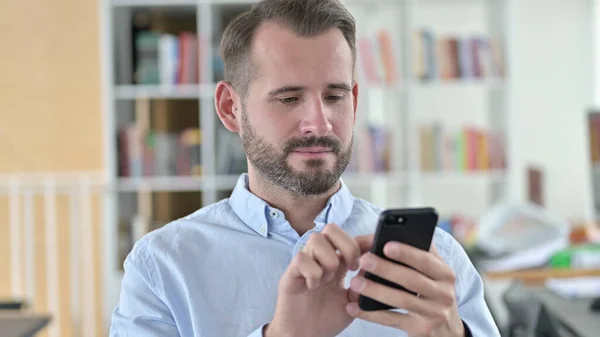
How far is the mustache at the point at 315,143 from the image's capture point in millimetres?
1330

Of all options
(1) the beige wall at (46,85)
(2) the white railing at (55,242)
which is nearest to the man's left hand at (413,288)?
(2) the white railing at (55,242)

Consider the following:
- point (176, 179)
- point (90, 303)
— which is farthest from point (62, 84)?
point (90, 303)

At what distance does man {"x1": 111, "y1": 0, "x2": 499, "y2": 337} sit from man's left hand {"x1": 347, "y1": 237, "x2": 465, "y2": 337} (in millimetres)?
113

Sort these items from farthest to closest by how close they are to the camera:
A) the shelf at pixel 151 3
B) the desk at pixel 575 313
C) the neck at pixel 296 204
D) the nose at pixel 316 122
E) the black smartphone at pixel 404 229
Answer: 1. the shelf at pixel 151 3
2. the desk at pixel 575 313
3. the neck at pixel 296 204
4. the nose at pixel 316 122
5. the black smartphone at pixel 404 229

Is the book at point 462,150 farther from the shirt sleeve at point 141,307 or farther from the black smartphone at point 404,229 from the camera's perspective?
the black smartphone at point 404,229

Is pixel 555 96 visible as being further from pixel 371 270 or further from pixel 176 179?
pixel 371 270

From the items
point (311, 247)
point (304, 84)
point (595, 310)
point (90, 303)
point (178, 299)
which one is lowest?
point (90, 303)

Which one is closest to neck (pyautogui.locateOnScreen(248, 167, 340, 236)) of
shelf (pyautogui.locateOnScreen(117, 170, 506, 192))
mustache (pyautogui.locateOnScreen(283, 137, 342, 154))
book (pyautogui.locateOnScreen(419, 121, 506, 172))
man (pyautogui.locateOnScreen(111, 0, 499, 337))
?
man (pyautogui.locateOnScreen(111, 0, 499, 337))

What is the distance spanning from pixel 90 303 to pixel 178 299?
3.31 m

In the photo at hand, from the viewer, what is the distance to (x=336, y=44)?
4.58 ft

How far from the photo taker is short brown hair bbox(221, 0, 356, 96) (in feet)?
4.59

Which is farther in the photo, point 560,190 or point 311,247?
point 560,190

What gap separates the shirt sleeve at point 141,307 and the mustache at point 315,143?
30 cm

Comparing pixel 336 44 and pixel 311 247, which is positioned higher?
pixel 336 44
